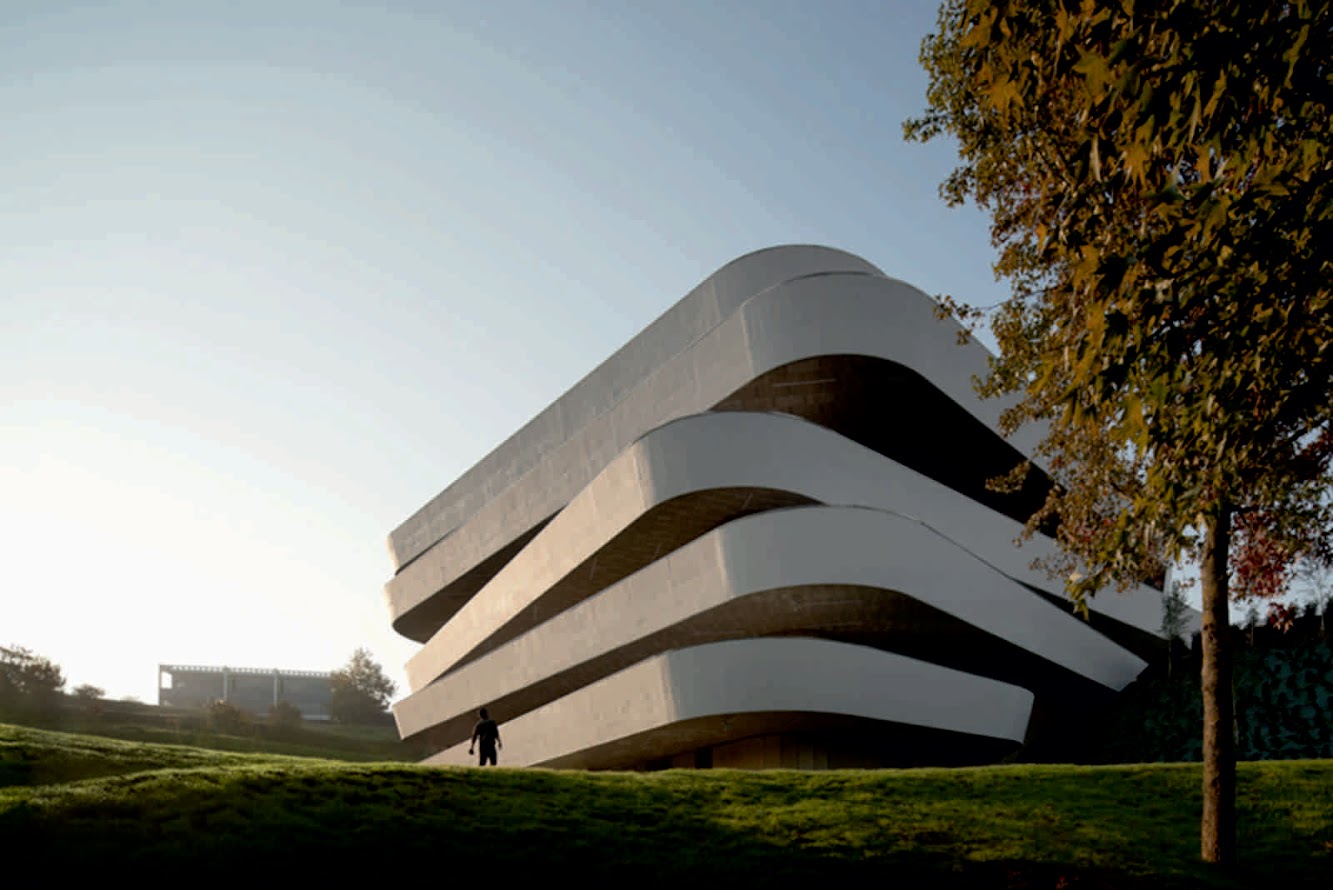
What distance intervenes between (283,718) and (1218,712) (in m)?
60.5

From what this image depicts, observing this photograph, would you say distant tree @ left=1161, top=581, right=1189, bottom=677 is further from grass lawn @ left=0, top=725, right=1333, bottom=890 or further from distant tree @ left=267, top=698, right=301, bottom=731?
distant tree @ left=267, top=698, right=301, bottom=731

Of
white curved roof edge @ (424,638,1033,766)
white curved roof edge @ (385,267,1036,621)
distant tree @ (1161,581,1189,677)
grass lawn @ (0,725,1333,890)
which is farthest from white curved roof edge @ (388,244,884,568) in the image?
grass lawn @ (0,725,1333,890)

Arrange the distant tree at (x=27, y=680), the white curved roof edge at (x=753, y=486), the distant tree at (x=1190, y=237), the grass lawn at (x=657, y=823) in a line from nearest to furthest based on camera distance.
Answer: the distant tree at (x=1190, y=237) → the grass lawn at (x=657, y=823) → the white curved roof edge at (x=753, y=486) → the distant tree at (x=27, y=680)

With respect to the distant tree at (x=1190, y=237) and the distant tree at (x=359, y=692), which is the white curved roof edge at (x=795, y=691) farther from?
the distant tree at (x=359, y=692)

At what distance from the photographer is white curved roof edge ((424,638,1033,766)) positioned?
76.6 feet

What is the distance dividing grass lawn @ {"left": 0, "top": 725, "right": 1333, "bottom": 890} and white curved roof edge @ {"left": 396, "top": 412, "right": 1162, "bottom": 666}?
985cm

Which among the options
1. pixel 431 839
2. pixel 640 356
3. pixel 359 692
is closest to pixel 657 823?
pixel 431 839

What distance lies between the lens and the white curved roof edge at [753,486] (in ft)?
80.8

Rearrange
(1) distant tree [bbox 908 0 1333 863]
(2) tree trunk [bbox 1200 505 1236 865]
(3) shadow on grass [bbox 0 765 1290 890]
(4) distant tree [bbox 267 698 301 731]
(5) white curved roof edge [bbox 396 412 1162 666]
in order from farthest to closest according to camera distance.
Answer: (4) distant tree [bbox 267 698 301 731] → (5) white curved roof edge [bbox 396 412 1162 666] → (2) tree trunk [bbox 1200 505 1236 865] → (3) shadow on grass [bbox 0 765 1290 890] → (1) distant tree [bbox 908 0 1333 863]

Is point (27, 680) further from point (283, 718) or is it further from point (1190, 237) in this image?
point (1190, 237)

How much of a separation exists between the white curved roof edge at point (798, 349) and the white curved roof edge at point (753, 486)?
6.02 feet

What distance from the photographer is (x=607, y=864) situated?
11.1 meters

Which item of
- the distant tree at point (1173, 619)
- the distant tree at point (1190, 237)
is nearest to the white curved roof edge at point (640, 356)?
the distant tree at point (1173, 619)

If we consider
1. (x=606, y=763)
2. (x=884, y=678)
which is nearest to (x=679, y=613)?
(x=884, y=678)
